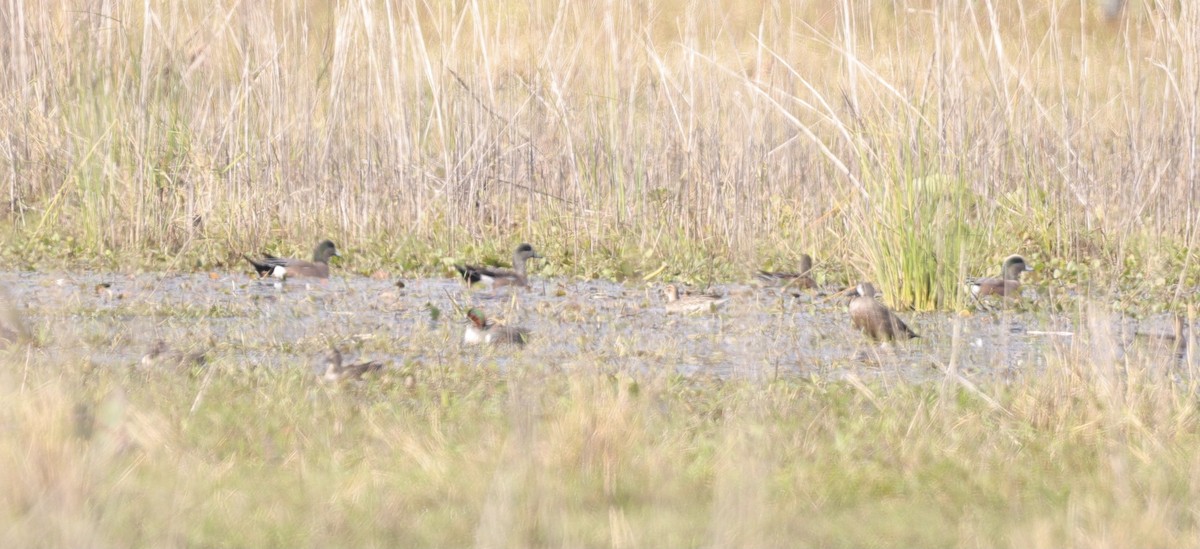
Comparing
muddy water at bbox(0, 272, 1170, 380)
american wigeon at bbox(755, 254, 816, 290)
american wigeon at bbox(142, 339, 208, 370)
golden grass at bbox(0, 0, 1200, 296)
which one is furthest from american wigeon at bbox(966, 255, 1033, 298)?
american wigeon at bbox(142, 339, 208, 370)

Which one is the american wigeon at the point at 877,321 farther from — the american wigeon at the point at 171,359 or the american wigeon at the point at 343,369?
the american wigeon at the point at 171,359

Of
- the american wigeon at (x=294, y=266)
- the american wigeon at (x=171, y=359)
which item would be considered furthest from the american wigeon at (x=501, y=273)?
the american wigeon at (x=171, y=359)

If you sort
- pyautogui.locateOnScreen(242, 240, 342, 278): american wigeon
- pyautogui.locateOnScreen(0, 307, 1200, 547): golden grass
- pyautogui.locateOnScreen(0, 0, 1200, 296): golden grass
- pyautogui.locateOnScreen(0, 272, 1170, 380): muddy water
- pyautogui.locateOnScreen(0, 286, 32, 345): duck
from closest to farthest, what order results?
pyautogui.locateOnScreen(0, 307, 1200, 547): golden grass
pyautogui.locateOnScreen(0, 286, 32, 345): duck
pyautogui.locateOnScreen(0, 272, 1170, 380): muddy water
pyautogui.locateOnScreen(242, 240, 342, 278): american wigeon
pyautogui.locateOnScreen(0, 0, 1200, 296): golden grass

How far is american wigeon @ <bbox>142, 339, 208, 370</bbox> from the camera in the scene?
5711 millimetres

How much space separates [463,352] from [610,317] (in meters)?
1.42

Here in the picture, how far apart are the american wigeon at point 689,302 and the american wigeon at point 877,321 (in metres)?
1.01

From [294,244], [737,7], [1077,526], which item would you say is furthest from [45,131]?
[737,7]

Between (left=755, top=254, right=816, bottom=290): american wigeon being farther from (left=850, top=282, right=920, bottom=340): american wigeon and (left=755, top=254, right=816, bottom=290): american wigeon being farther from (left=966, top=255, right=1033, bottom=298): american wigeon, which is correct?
(left=850, top=282, right=920, bottom=340): american wigeon

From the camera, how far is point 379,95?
10.0 meters

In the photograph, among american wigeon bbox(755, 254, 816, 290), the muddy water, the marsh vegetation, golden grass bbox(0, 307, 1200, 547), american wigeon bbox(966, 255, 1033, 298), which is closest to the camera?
golden grass bbox(0, 307, 1200, 547)

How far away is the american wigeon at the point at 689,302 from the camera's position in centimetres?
782

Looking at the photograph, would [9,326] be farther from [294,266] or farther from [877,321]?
[877,321]

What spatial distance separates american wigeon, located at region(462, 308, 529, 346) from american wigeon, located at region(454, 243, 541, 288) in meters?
1.99

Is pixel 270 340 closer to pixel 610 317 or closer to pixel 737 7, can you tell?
pixel 610 317
